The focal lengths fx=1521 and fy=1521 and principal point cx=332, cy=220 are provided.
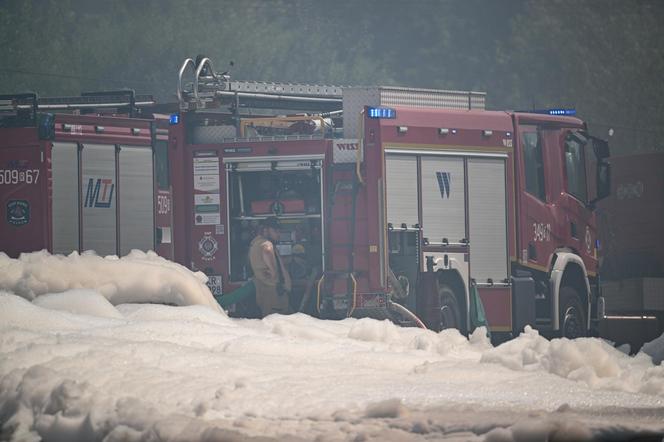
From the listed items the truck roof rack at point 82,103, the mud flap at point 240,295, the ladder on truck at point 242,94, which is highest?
the truck roof rack at point 82,103

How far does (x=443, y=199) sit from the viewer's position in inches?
725

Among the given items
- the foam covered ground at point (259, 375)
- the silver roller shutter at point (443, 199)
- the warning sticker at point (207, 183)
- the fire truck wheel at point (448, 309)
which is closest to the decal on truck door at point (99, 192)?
the warning sticker at point (207, 183)

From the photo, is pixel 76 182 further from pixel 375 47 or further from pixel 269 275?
pixel 375 47

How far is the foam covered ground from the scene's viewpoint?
7.57m

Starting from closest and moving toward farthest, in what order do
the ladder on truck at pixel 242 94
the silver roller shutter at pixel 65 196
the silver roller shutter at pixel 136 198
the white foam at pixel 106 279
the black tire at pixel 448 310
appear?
the white foam at pixel 106 279
the black tire at pixel 448 310
the ladder on truck at pixel 242 94
the silver roller shutter at pixel 65 196
the silver roller shutter at pixel 136 198

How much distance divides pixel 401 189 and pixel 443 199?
84cm

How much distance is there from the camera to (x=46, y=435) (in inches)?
306

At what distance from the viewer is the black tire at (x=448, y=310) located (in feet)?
58.2

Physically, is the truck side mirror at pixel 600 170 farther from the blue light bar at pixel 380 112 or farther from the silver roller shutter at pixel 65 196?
the silver roller shutter at pixel 65 196

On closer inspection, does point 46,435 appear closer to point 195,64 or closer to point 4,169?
point 195,64

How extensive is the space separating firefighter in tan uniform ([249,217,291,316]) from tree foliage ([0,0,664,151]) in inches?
1524

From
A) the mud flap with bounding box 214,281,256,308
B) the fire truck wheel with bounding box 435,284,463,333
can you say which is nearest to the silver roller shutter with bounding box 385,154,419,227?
the fire truck wheel with bounding box 435,284,463,333

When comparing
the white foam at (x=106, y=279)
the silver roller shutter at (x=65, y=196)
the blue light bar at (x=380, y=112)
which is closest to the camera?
the white foam at (x=106, y=279)

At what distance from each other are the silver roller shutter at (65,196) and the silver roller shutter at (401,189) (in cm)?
615
